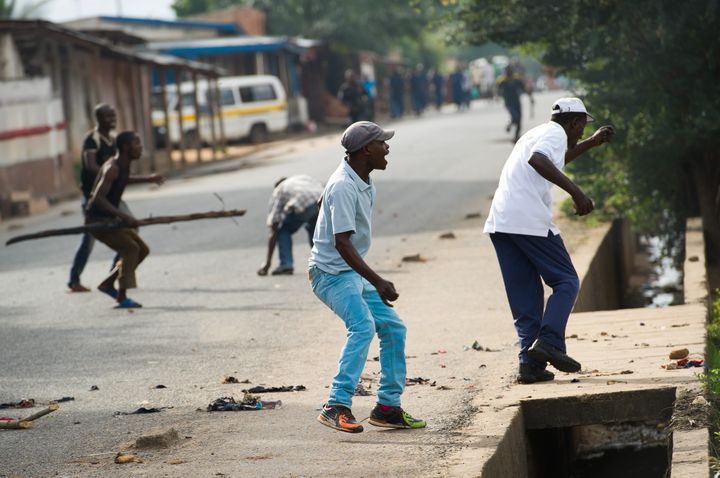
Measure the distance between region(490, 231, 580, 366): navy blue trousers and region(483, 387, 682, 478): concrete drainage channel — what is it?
18.8 inches

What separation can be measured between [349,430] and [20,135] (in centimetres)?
1999

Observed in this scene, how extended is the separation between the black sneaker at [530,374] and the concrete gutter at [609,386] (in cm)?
7

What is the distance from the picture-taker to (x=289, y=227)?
1297 centimetres

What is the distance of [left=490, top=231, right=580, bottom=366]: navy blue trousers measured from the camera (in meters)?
7.40

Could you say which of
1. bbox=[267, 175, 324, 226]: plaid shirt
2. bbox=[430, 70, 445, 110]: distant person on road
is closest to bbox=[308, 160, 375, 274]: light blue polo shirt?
bbox=[267, 175, 324, 226]: plaid shirt

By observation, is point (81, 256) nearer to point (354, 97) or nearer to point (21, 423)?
point (21, 423)

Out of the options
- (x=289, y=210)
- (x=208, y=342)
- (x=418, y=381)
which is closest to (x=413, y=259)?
(x=289, y=210)

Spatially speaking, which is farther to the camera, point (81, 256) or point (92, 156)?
point (81, 256)

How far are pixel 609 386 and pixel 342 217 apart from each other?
197cm

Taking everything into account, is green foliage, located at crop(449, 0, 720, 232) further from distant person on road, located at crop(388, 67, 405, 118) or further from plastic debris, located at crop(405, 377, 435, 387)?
distant person on road, located at crop(388, 67, 405, 118)

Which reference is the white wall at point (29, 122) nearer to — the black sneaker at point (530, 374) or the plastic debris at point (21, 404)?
the plastic debris at point (21, 404)

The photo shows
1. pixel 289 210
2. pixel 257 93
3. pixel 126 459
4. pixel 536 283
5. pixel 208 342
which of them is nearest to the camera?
pixel 126 459

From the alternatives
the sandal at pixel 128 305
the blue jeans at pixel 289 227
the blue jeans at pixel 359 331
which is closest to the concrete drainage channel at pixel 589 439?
the blue jeans at pixel 359 331

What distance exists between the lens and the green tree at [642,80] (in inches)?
A: 522
